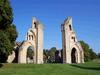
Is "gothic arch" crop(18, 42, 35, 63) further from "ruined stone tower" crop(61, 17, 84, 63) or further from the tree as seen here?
the tree

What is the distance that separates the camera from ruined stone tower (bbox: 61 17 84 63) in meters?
65.3

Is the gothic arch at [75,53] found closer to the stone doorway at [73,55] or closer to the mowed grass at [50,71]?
the stone doorway at [73,55]

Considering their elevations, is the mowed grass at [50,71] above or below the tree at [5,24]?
below

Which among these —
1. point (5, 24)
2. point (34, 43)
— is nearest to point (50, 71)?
point (5, 24)

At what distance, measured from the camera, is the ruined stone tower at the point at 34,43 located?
6450cm

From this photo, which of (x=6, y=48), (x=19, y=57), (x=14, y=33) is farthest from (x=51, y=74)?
(x=19, y=57)

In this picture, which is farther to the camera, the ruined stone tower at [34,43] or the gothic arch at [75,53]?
the gothic arch at [75,53]

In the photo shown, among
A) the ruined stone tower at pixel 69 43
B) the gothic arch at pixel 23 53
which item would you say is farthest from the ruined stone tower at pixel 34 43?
the ruined stone tower at pixel 69 43

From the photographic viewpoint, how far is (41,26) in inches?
2638

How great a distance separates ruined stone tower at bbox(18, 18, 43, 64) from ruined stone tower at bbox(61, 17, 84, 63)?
5962 mm

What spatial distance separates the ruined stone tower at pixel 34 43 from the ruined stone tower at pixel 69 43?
5962 millimetres

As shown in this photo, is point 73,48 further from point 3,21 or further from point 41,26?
point 3,21

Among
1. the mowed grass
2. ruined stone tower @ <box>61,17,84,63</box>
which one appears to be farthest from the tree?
ruined stone tower @ <box>61,17,84,63</box>

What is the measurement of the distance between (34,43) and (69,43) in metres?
9.14
